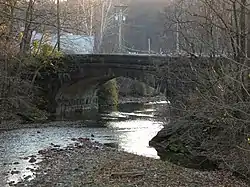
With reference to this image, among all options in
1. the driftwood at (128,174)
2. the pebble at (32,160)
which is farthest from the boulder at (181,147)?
the pebble at (32,160)

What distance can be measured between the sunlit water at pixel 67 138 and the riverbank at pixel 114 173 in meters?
0.74

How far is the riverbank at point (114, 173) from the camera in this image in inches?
531

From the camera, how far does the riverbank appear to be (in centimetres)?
1348

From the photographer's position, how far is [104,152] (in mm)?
20516

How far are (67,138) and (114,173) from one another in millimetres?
11374

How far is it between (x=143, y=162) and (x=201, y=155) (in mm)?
3651

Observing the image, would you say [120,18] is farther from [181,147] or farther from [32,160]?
[32,160]

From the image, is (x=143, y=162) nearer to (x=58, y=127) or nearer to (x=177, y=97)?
(x=177, y=97)

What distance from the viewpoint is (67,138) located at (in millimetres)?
25484

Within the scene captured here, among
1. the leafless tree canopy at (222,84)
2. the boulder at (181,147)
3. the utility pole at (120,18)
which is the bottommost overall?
the boulder at (181,147)

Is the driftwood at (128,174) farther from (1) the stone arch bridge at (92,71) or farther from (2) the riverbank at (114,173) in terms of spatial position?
(1) the stone arch bridge at (92,71)

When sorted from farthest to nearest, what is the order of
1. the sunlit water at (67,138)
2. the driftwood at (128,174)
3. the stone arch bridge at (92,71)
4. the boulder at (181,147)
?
the stone arch bridge at (92,71) < the boulder at (181,147) < the sunlit water at (67,138) < the driftwood at (128,174)

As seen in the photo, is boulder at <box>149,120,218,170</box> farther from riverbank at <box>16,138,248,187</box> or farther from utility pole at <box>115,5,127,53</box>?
utility pole at <box>115,5,127,53</box>

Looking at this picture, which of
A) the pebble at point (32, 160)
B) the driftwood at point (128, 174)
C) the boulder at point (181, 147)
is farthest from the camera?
the boulder at point (181, 147)
